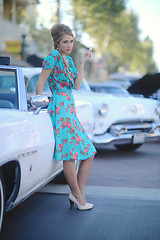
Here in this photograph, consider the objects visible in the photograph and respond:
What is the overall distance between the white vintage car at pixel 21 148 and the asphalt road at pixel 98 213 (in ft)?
1.00

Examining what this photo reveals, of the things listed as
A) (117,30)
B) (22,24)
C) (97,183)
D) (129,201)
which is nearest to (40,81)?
(129,201)

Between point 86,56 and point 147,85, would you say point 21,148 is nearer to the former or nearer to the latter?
point 86,56

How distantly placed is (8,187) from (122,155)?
18.5 feet

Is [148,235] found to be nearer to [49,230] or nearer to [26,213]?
[49,230]

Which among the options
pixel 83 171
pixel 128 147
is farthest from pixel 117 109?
pixel 83 171

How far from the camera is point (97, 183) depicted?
6.28 meters

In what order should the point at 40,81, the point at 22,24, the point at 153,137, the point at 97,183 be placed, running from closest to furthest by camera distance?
the point at 40,81, the point at 97,183, the point at 153,137, the point at 22,24

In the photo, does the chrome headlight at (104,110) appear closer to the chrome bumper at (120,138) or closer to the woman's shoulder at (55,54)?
the chrome bumper at (120,138)

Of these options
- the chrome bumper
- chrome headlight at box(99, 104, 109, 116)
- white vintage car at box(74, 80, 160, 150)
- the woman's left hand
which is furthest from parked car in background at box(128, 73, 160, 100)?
the woman's left hand

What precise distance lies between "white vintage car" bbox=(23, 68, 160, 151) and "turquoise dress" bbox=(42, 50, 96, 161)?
3632mm

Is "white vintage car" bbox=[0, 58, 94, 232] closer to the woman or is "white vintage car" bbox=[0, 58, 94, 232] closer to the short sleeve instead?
the woman

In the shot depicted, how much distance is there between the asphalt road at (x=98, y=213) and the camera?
3822mm

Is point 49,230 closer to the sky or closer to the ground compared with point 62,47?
closer to the ground

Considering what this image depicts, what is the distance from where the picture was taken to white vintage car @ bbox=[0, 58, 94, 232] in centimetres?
346
